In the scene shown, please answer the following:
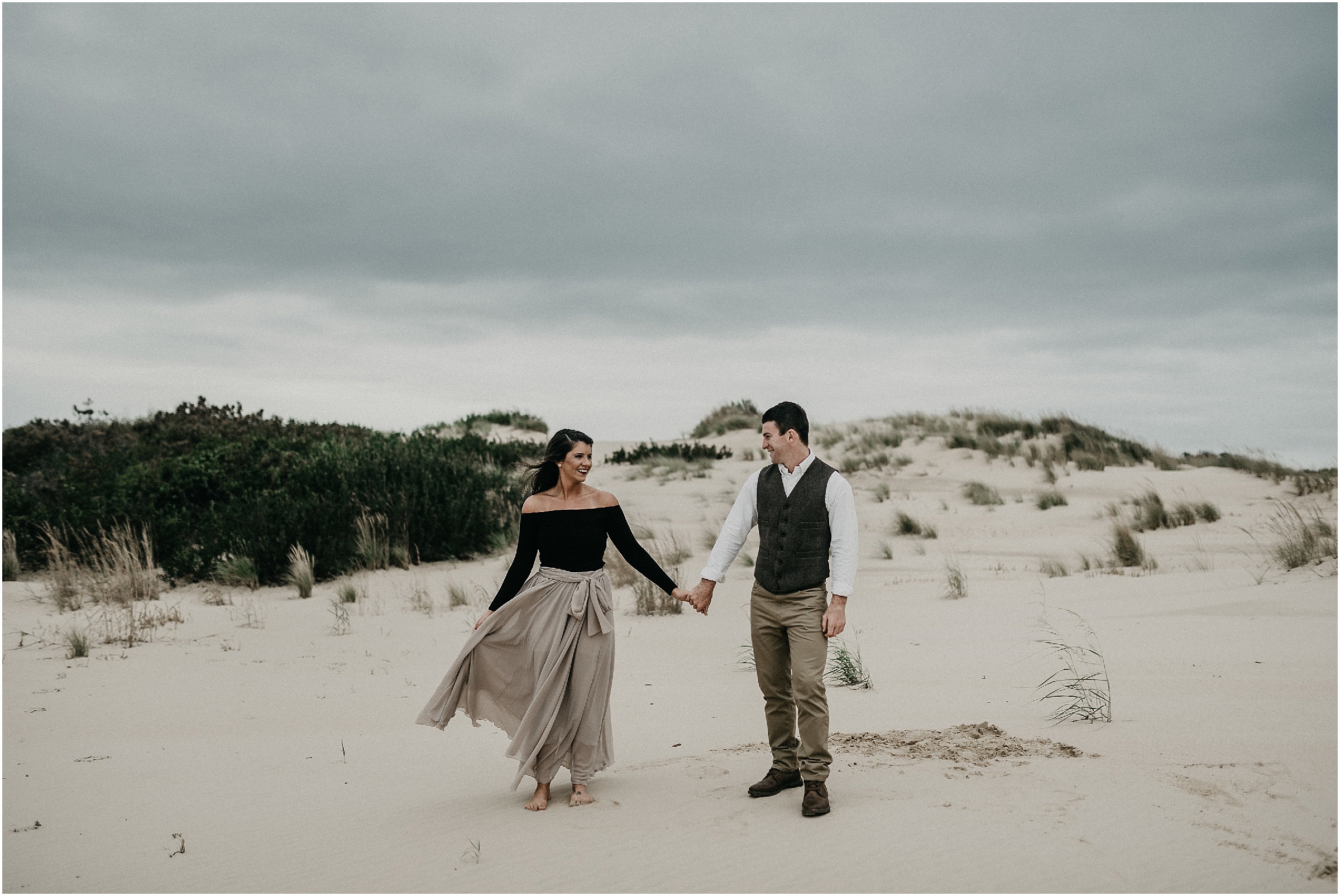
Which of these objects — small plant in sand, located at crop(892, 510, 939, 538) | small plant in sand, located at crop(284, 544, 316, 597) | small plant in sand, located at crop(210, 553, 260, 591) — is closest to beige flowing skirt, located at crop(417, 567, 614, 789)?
small plant in sand, located at crop(284, 544, 316, 597)

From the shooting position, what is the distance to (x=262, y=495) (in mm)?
15062

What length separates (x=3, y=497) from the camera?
1616 centimetres

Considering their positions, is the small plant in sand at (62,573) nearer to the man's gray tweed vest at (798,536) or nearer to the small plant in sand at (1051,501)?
the man's gray tweed vest at (798,536)

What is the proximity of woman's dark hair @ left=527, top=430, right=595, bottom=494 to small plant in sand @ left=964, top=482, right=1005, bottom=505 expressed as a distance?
14259mm

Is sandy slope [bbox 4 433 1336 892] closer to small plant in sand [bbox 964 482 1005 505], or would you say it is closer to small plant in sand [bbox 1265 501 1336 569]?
small plant in sand [bbox 1265 501 1336 569]

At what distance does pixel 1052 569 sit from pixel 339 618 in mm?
8785

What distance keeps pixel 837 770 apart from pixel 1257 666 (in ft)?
13.6

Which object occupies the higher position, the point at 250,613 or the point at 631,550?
the point at 631,550

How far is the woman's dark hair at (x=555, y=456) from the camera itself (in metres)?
5.42

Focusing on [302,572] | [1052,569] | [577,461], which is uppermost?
[577,461]

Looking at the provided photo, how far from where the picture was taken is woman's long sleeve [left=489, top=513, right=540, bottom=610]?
5445 mm

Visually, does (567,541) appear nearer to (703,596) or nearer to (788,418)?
(703,596)

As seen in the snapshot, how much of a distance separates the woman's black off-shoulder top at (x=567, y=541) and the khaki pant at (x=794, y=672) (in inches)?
24.5

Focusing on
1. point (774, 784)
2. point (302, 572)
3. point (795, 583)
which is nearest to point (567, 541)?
point (795, 583)
